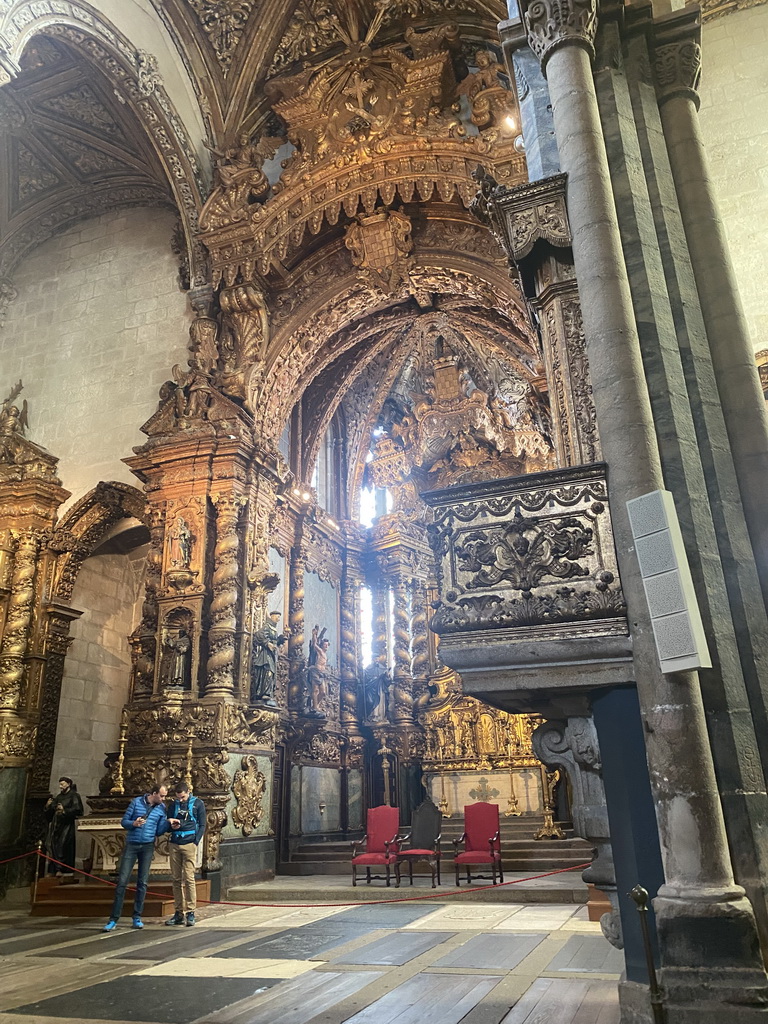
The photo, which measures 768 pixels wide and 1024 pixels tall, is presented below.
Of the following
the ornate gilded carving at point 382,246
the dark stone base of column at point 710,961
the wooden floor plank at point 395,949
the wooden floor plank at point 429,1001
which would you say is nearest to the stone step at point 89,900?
the wooden floor plank at point 395,949

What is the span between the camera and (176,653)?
10914 millimetres

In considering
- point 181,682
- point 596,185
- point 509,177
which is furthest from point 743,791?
point 509,177

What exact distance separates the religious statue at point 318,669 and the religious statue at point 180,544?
14.3 ft

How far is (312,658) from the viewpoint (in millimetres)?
15172

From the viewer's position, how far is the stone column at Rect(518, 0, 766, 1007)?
118 inches

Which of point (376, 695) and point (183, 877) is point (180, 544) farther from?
point (376, 695)

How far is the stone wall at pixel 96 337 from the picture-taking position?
1327 centimetres

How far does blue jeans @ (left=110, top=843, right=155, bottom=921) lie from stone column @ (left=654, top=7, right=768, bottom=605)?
6396mm

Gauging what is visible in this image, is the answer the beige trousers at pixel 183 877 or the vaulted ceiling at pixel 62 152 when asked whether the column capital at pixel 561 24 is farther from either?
the vaulted ceiling at pixel 62 152

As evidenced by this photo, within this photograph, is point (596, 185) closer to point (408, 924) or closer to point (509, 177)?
point (408, 924)

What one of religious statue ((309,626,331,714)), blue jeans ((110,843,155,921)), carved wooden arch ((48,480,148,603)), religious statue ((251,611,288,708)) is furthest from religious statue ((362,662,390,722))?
blue jeans ((110,843,155,921))

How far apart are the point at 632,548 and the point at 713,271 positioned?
1.90m

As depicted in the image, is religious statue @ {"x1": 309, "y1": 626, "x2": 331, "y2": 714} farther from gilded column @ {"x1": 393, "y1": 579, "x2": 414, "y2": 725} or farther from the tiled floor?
the tiled floor

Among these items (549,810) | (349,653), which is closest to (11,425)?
(349,653)
